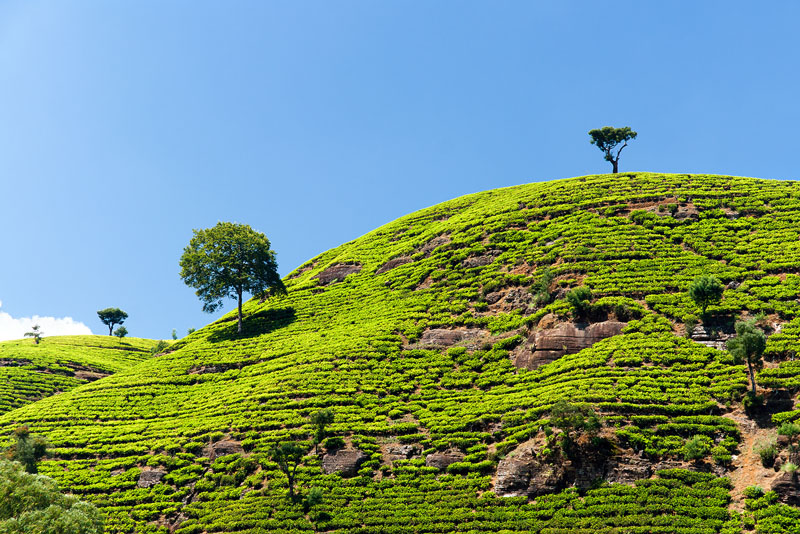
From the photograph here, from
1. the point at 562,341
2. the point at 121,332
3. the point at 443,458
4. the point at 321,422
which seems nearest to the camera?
the point at 443,458

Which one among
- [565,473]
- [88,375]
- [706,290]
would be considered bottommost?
[565,473]

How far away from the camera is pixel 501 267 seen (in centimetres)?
6494

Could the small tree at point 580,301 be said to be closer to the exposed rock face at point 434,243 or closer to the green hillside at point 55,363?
the exposed rock face at point 434,243

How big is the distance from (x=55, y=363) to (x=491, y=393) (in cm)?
6946

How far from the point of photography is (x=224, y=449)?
4481 cm

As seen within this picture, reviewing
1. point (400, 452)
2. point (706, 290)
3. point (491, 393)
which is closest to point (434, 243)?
point (491, 393)

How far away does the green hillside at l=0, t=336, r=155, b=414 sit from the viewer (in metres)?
72.8

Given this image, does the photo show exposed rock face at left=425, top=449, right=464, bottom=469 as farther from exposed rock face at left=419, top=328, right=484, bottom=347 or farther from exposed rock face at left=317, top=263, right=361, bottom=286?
exposed rock face at left=317, top=263, right=361, bottom=286

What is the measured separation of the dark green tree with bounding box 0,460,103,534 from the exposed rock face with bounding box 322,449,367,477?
15134 mm

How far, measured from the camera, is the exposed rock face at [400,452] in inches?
1610

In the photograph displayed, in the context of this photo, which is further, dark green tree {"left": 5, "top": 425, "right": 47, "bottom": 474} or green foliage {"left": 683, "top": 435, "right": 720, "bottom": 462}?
dark green tree {"left": 5, "top": 425, "right": 47, "bottom": 474}

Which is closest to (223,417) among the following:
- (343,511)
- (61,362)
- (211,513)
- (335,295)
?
(211,513)

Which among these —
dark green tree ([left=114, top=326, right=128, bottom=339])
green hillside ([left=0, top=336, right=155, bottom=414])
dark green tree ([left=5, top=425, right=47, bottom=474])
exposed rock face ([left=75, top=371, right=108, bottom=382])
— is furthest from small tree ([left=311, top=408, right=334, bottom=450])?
dark green tree ([left=114, top=326, right=128, bottom=339])

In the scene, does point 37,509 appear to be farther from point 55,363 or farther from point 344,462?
point 55,363
